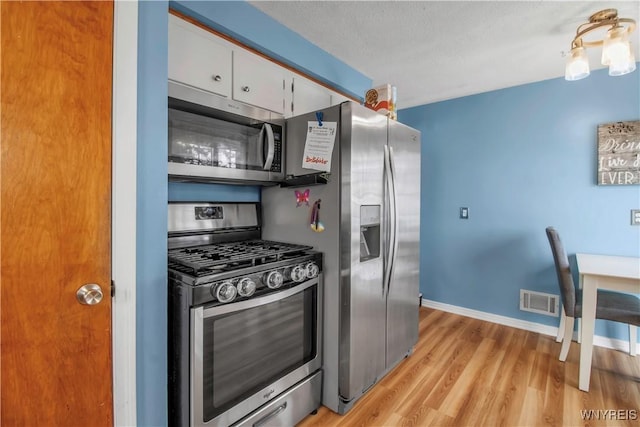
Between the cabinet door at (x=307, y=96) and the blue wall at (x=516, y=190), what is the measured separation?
5.46 feet

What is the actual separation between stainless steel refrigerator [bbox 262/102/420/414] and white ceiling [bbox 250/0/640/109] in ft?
2.09

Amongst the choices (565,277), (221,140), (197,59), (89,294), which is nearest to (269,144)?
(221,140)

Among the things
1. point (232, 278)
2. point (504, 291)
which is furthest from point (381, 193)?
point (504, 291)

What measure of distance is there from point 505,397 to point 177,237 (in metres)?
2.19

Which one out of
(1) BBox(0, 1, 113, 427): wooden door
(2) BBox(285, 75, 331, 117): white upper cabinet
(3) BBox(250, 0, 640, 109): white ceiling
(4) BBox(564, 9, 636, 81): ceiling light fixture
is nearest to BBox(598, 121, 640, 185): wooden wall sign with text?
(3) BBox(250, 0, 640, 109): white ceiling

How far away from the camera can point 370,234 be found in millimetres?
1915

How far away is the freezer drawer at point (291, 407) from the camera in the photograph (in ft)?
4.60

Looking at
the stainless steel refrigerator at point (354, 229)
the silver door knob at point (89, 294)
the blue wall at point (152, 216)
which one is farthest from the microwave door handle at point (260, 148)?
the silver door knob at point (89, 294)

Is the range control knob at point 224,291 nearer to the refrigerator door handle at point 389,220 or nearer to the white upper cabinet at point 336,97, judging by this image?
the refrigerator door handle at point 389,220

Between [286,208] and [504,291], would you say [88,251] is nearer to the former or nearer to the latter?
[286,208]

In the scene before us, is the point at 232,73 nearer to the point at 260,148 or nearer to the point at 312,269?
the point at 260,148

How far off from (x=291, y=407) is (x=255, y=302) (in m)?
0.65

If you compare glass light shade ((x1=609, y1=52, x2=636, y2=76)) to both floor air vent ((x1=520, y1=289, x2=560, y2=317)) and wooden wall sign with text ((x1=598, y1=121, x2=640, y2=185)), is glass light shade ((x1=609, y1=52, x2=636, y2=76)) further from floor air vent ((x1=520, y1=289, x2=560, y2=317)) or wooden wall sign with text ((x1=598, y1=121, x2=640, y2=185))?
floor air vent ((x1=520, y1=289, x2=560, y2=317))

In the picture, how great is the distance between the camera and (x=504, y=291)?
2.98m
